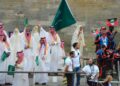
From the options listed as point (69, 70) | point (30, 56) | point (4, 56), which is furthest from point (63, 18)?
point (69, 70)

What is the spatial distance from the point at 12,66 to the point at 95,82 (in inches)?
96.8

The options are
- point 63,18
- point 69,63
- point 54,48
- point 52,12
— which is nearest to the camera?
point 69,63

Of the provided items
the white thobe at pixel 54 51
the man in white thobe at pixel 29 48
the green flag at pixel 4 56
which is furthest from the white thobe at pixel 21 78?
the white thobe at pixel 54 51

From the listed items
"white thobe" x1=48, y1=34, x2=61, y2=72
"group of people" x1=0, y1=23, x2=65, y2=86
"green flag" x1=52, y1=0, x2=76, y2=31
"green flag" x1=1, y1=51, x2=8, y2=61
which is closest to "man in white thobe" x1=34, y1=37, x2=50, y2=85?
"group of people" x1=0, y1=23, x2=65, y2=86

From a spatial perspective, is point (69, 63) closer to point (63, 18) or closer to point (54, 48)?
point (63, 18)

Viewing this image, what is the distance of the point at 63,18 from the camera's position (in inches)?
908

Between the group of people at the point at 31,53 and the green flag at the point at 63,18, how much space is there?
341mm

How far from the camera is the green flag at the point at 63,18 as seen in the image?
23000mm

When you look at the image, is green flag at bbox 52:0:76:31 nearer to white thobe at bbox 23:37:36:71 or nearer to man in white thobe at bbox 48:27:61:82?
man in white thobe at bbox 48:27:61:82

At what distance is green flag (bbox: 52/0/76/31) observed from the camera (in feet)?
75.5

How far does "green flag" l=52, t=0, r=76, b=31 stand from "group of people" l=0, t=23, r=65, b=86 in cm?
34

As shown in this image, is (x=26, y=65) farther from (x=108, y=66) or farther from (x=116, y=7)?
(x=116, y=7)

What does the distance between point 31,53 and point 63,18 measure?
1.50 m

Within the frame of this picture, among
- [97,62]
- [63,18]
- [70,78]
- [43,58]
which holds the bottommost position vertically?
[70,78]
